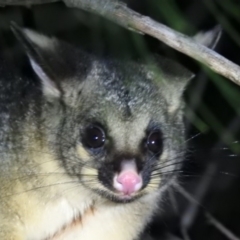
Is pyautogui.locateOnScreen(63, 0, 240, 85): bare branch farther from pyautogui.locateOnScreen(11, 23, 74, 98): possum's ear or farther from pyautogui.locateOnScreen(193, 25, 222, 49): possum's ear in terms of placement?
pyautogui.locateOnScreen(193, 25, 222, 49): possum's ear

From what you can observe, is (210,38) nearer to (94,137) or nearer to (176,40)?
(94,137)

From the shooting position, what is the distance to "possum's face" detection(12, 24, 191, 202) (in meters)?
2.66

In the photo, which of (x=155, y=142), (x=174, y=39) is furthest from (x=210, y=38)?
(x=174, y=39)

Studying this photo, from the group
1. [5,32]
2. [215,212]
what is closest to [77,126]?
[5,32]

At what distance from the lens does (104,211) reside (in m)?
3.09

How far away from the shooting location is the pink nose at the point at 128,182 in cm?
254

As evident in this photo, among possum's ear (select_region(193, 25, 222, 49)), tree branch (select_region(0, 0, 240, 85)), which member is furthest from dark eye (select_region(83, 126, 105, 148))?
tree branch (select_region(0, 0, 240, 85))

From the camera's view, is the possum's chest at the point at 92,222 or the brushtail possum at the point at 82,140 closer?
the brushtail possum at the point at 82,140

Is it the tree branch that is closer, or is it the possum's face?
the tree branch

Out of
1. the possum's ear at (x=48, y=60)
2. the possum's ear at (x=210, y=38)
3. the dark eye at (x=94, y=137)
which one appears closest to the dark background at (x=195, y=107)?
the possum's ear at (x=210, y=38)

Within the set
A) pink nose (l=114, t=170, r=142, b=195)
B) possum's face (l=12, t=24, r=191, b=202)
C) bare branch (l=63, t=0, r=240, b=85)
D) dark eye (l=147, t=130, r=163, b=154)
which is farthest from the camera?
dark eye (l=147, t=130, r=163, b=154)

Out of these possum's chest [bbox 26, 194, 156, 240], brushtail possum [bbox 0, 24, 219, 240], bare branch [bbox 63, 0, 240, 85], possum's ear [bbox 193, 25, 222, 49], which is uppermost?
bare branch [bbox 63, 0, 240, 85]

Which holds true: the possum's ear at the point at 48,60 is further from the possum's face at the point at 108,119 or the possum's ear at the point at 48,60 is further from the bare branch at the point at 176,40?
the bare branch at the point at 176,40

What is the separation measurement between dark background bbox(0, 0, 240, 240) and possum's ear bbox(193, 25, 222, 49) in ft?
0.20
